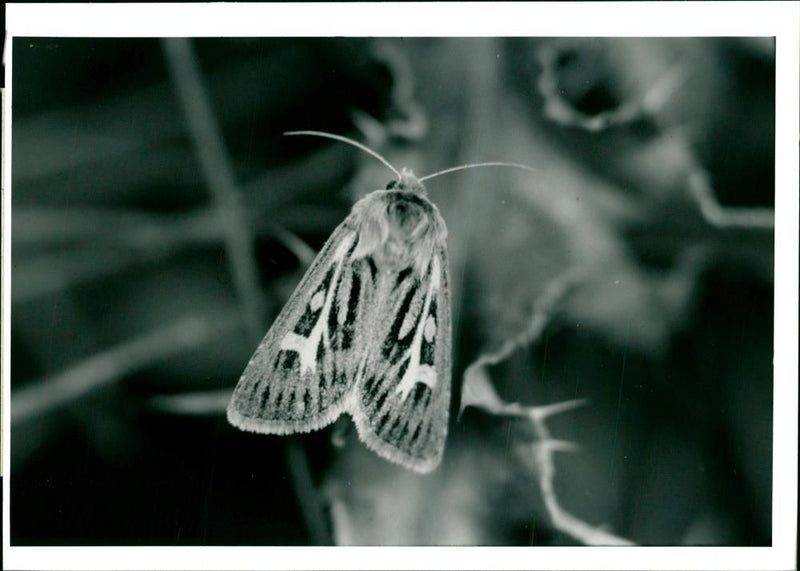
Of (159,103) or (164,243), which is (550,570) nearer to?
(164,243)

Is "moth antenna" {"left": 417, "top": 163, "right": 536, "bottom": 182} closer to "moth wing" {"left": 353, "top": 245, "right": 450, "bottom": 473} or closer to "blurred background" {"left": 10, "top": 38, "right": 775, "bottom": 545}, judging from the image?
"blurred background" {"left": 10, "top": 38, "right": 775, "bottom": 545}

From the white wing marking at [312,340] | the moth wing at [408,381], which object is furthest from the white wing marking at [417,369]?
the white wing marking at [312,340]

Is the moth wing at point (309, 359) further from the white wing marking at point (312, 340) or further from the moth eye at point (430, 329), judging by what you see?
the moth eye at point (430, 329)

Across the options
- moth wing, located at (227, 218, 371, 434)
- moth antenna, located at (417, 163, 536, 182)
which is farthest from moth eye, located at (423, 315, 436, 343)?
moth antenna, located at (417, 163, 536, 182)

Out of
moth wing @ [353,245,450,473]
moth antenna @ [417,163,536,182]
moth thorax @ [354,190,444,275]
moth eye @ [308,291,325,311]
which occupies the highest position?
moth antenna @ [417,163,536,182]

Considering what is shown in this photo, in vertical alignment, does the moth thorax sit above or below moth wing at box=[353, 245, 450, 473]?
above

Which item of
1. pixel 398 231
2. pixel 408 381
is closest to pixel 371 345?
pixel 408 381
